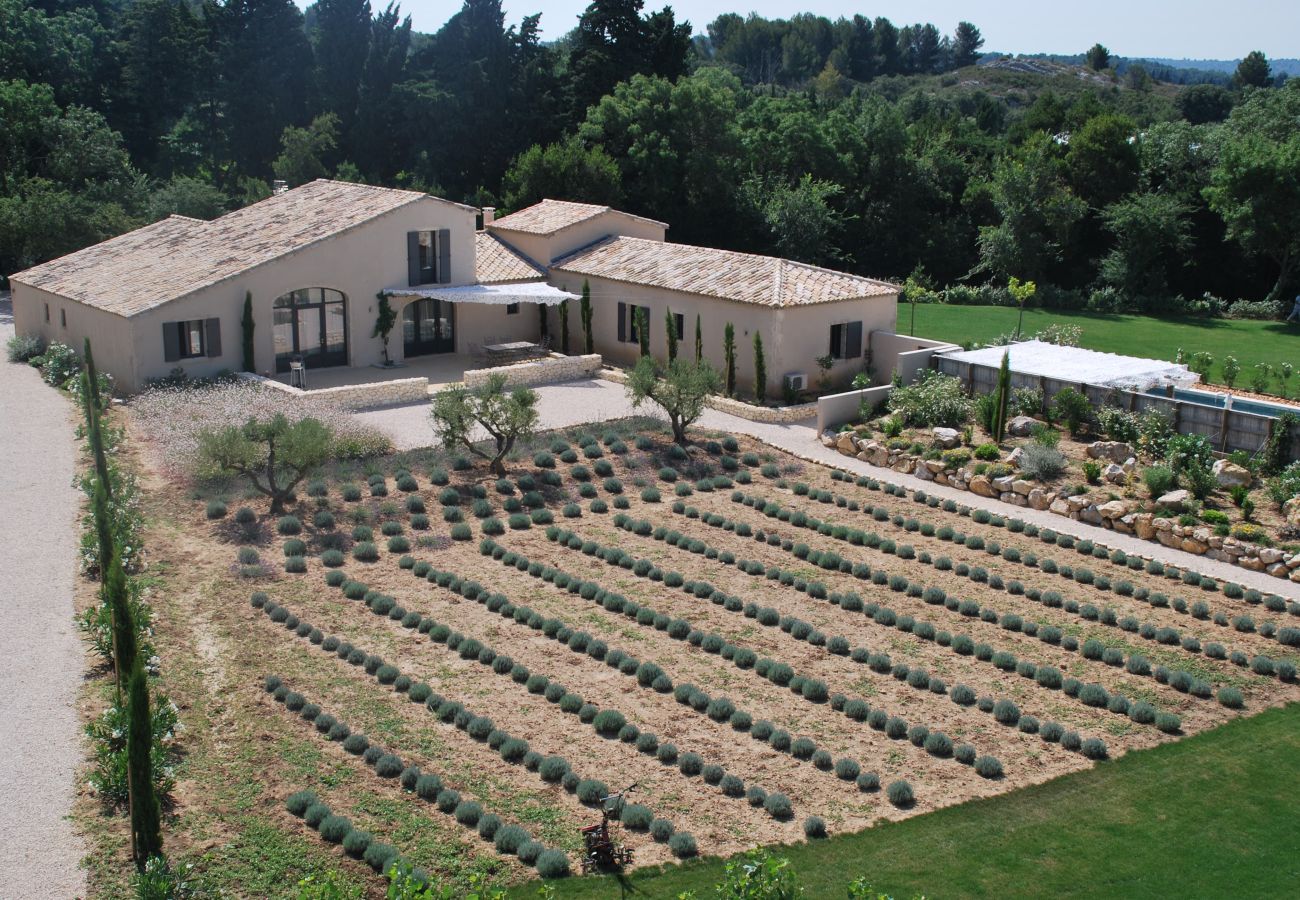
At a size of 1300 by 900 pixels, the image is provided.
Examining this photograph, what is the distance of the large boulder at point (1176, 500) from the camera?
26.6 meters

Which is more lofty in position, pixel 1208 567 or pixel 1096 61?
pixel 1096 61

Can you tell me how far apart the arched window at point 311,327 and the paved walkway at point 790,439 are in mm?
4687

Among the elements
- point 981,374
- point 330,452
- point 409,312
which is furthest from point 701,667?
point 409,312

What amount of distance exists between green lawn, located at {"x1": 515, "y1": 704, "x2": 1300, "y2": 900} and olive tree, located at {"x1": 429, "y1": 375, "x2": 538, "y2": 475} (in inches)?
603

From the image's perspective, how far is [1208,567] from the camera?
81.7 ft

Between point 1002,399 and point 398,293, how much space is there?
60.5 feet

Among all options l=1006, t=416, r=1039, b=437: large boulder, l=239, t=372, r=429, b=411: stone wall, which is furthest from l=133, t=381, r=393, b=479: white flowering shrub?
l=1006, t=416, r=1039, b=437: large boulder

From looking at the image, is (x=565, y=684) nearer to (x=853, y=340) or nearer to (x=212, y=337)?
(x=212, y=337)

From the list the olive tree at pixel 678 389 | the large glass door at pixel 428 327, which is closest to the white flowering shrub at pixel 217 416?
the olive tree at pixel 678 389

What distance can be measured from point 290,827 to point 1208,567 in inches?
722

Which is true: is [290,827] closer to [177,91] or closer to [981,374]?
[981,374]

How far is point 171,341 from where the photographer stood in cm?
3475

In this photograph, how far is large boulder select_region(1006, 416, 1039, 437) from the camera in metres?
31.5

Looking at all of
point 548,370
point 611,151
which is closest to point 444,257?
point 548,370
